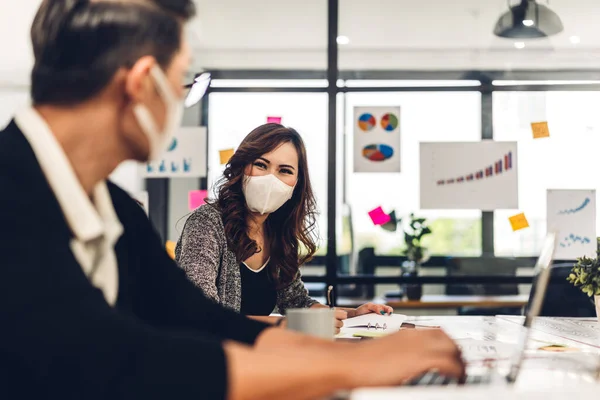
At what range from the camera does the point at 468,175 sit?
3588mm

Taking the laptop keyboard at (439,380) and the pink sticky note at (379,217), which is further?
the pink sticky note at (379,217)

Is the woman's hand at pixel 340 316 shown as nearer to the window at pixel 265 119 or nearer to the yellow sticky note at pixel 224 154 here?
the window at pixel 265 119

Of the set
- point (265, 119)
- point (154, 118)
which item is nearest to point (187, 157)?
point (265, 119)

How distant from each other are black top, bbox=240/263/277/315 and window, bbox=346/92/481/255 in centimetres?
154

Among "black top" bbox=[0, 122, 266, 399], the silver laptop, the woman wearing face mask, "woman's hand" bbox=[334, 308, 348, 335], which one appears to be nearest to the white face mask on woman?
the woman wearing face mask

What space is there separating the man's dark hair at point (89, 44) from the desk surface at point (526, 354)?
487 mm

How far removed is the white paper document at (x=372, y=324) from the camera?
162 centimetres

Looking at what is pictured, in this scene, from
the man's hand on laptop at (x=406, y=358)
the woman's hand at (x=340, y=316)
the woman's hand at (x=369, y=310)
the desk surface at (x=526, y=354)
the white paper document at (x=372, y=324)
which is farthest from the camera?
the woman's hand at (x=369, y=310)

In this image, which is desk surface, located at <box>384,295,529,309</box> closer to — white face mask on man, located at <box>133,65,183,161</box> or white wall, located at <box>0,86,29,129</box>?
white wall, located at <box>0,86,29,129</box>

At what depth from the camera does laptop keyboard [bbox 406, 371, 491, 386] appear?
77cm

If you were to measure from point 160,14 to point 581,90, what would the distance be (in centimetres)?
335

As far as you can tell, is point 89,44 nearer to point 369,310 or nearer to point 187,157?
point 369,310

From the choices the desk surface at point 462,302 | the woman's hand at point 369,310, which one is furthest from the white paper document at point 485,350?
the desk surface at point 462,302

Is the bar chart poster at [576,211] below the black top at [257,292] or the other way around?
the other way around
